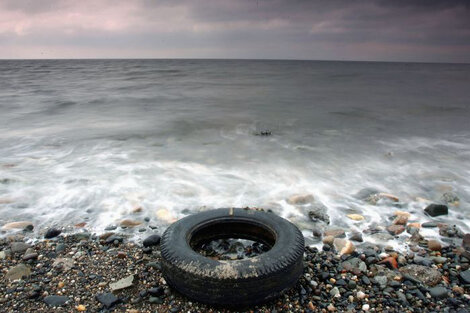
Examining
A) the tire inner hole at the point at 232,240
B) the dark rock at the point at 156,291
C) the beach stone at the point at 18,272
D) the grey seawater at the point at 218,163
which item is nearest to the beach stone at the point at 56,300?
the beach stone at the point at 18,272

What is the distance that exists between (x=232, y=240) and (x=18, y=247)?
274 cm

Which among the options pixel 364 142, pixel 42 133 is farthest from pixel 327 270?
pixel 42 133

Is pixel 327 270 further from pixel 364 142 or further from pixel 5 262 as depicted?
pixel 364 142

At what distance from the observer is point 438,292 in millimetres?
3525

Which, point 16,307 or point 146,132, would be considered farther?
point 146,132

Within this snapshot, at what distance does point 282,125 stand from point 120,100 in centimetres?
1280

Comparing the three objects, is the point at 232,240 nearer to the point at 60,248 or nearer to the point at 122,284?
the point at 122,284

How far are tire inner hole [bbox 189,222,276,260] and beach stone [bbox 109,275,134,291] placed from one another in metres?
0.86

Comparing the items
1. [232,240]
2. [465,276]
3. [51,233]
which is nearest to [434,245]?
[465,276]

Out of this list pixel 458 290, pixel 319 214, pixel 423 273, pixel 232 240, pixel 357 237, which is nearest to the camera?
pixel 458 290

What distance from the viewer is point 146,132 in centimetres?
1230

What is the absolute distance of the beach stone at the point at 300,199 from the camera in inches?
238

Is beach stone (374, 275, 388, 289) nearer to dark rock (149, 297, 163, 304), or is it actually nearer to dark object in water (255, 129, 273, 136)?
dark rock (149, 297, 163, 304)

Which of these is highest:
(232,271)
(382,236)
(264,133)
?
(232,271)
